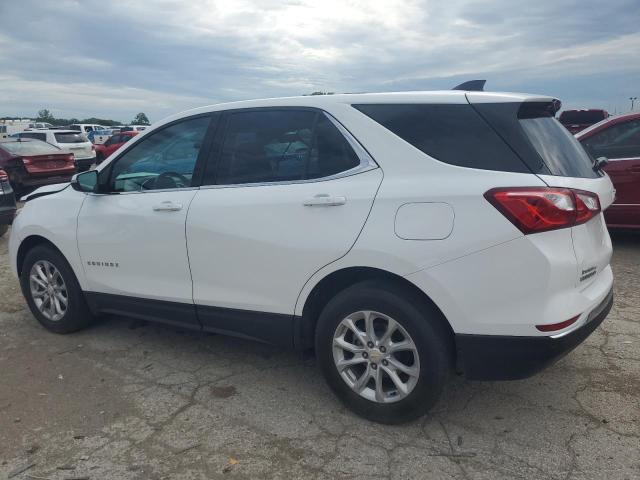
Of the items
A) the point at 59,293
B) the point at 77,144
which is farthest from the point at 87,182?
the point at 77,144

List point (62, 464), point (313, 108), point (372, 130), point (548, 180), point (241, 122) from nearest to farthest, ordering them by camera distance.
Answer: point (548, 180) < point (62, 464) < point (372, 130) < point (313, 108) < point (241, 122)

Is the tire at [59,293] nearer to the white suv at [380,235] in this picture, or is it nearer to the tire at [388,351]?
the white suv at [380,235]

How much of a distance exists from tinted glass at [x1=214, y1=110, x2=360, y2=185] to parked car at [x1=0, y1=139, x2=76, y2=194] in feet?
35.8

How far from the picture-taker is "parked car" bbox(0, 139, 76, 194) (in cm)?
1253

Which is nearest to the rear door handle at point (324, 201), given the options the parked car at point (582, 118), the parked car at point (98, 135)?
the parked car at point (582, 118)

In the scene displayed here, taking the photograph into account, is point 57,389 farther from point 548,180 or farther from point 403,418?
point 548,180

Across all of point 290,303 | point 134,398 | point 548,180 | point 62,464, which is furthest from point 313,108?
point 62,464

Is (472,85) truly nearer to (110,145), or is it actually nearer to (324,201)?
(324,201)

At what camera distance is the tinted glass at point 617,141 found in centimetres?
642

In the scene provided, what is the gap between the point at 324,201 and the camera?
295 cm

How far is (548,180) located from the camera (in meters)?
2.57

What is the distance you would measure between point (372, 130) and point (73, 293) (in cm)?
277

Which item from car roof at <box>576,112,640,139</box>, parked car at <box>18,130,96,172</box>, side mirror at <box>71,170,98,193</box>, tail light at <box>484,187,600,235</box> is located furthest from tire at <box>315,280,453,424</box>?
parked car at <box>18,130,96,172</box>

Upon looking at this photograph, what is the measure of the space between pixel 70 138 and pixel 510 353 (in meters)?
19.8
